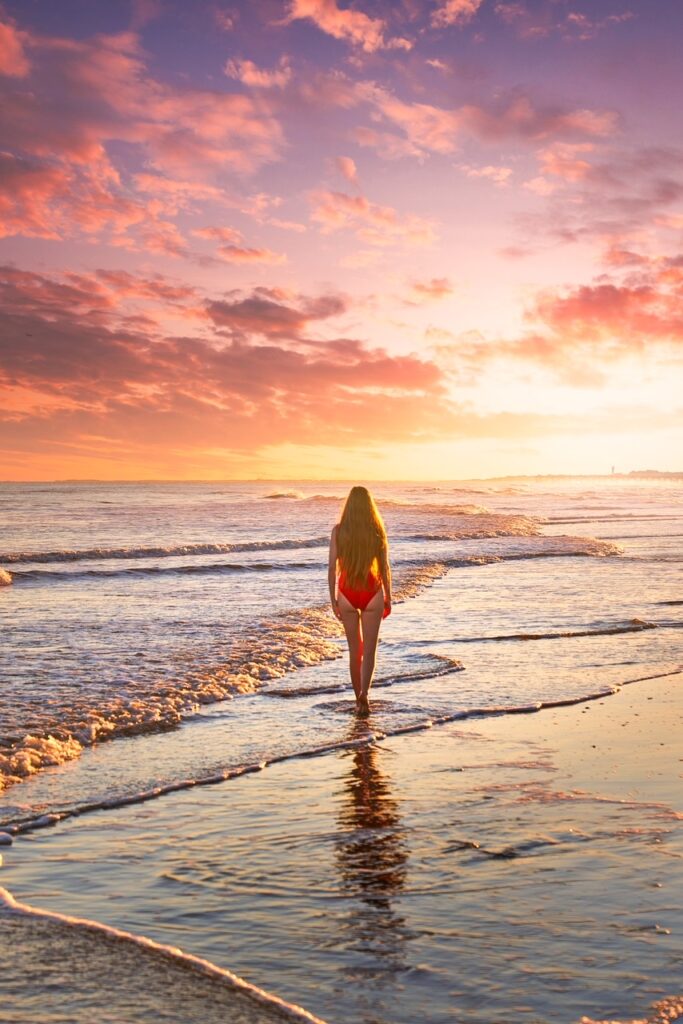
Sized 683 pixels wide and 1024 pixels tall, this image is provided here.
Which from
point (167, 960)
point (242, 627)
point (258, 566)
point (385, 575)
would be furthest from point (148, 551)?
point (167, 960)

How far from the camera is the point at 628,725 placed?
26.0ft

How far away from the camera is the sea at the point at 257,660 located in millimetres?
7105

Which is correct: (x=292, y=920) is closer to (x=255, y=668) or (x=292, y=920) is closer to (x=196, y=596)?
(x=255, y=668)

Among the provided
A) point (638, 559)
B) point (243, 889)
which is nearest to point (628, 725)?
point (243, 889)

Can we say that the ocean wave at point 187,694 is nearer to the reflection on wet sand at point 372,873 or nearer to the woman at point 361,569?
the woman at point 361,569

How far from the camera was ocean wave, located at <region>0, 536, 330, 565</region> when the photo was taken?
2795cm

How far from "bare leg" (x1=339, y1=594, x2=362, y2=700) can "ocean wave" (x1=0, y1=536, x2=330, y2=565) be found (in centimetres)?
1924

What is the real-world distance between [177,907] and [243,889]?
354mm

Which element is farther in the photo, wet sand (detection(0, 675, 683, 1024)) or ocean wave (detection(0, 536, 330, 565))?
ocean wave (detection(0, 536, 330, 565))

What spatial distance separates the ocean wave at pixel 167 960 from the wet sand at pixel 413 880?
0.22 ft

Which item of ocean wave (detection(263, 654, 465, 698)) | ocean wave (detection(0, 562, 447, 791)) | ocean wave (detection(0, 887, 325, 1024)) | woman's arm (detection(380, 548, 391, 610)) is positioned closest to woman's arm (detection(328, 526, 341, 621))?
woman's arm (detection(380, 548, 391, 610))

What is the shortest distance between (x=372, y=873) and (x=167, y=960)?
1.27 meters

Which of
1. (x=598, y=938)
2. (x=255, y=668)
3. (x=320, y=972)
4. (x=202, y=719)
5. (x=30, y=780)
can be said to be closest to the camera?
(x=320, y=972)

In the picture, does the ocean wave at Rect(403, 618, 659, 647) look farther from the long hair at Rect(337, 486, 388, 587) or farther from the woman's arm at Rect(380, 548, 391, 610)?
the long hair at Rect(337, 486, 388, 587)
